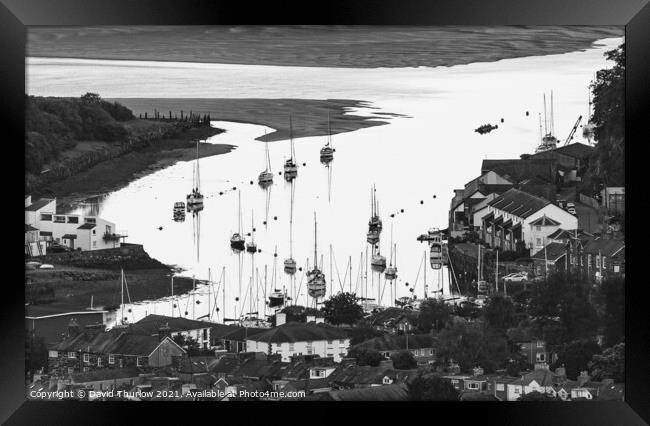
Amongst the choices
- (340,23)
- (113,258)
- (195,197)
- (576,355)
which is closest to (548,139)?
(576,355)

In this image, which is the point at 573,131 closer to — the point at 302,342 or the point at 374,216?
the point at 374,216

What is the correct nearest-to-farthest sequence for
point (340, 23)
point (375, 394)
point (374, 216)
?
1. point (340, 23)
2. point (375, 394)
3. point (374, 216)

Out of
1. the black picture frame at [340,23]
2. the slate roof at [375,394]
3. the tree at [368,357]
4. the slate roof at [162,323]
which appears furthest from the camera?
the slate roof at [162,323]

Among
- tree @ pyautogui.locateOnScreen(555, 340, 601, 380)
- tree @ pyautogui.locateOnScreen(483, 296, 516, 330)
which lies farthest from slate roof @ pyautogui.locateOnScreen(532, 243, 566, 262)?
tree @ pyautogui.locateOnScreen(555, 340, 601, 380)

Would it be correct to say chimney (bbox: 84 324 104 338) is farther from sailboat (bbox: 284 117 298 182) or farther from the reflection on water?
sailboat (bbox: 284 117 298 182)

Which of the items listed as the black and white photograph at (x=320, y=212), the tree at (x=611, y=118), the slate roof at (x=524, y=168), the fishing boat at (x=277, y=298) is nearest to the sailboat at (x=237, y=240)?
the black and white photograph at (x=320, y=212)

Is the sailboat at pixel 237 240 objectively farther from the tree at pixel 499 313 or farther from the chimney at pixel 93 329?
the tree at pixel 499 313
